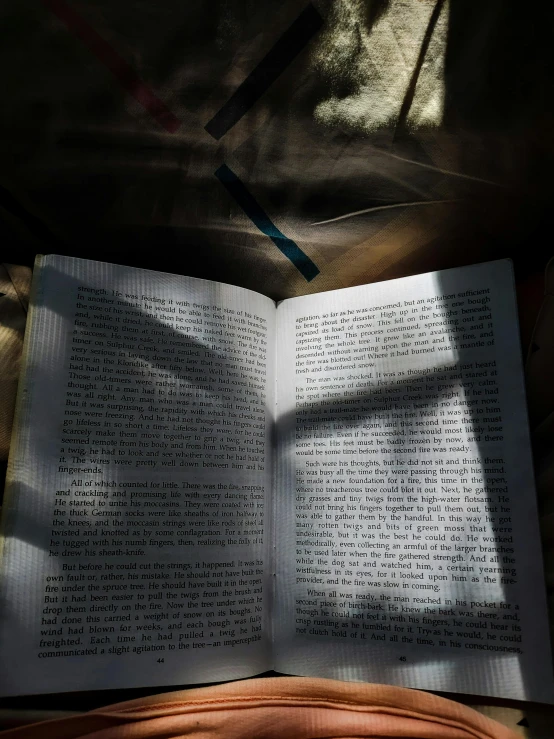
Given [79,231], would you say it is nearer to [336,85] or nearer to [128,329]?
[128,329]

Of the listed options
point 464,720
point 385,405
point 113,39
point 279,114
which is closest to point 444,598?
point 464,720

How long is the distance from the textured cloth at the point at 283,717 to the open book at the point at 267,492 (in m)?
0.03

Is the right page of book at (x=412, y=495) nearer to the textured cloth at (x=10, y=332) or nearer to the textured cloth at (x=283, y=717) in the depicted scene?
the textured cloth at (x=283, y=717)

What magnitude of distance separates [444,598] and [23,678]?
44cm

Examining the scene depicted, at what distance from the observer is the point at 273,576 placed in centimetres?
62

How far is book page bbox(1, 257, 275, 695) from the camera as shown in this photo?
551mm

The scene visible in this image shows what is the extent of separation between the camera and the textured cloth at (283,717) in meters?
0.51

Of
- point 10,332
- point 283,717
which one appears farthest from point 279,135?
point 283,717

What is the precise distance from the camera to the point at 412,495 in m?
0.59

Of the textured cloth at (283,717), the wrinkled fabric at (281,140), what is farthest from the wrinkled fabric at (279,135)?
the textured cloth at (283,717)

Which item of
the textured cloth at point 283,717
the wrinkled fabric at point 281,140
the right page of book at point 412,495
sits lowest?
the textured cloth at point 283,717

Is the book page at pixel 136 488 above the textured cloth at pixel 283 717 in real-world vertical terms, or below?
above

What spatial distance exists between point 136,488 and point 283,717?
28 cm

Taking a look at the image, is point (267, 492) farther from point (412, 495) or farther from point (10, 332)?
point (10, 332)
